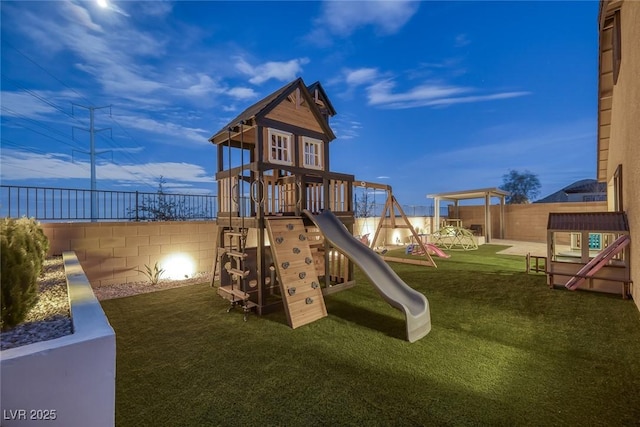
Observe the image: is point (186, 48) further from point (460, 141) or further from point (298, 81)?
point (460, 141)

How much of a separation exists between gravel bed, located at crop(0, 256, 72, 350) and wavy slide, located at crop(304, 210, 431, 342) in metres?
3.71

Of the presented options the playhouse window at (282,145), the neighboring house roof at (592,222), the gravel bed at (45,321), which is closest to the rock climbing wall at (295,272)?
the playhouse window at (282,145)

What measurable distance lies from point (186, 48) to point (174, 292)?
1793cm

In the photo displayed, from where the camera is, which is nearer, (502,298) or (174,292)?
(502,298)

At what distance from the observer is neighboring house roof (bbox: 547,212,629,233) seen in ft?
19.7

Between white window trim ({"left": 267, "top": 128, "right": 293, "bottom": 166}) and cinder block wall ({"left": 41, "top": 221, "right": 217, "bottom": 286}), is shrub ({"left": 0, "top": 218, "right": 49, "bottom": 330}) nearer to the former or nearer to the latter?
white window trim ({"left": 267, "top": 128, "right": 293, "bottom": 166})

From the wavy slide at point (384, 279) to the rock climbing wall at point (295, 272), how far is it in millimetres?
618

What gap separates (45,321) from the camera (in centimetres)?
235

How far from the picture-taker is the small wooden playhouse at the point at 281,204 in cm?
489

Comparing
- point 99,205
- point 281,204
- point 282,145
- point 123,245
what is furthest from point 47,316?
point 99,205

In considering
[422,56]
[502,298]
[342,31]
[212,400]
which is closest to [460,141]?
[422,56]

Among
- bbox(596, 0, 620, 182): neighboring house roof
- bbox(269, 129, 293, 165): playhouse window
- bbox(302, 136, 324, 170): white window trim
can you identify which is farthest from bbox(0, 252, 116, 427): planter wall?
bbox(596, 0, 620, 182): neighboring house roof

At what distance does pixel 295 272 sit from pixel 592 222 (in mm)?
7057

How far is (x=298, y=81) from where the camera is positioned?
6.24 metres
